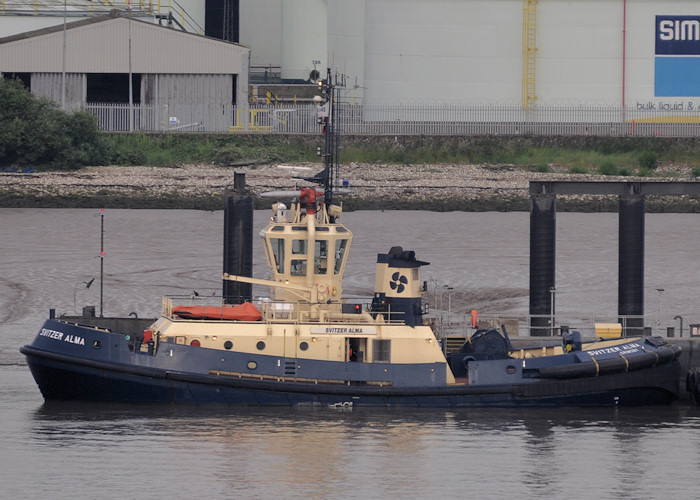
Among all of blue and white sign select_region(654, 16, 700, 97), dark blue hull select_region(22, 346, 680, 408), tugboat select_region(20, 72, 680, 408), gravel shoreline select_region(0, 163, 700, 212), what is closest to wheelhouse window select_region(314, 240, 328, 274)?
tugboat select_region(20, 72, 680, 408)

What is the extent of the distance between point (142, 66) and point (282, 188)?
25.4 feet

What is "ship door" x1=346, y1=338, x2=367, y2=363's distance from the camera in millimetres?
22703

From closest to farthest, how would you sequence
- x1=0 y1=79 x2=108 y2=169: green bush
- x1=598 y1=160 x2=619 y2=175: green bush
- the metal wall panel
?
1. x1=0 y1=79 x2=108 y2=169: green bush
2. x1=598 y1=160 x2=619 y2=175: green bush
3. the metal wall panel

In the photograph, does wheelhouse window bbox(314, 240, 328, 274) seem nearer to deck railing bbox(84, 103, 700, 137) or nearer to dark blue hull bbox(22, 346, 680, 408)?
dark blue hull bbox(22, 346, 680, 408)

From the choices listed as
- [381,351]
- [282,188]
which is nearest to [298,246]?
[381,351]

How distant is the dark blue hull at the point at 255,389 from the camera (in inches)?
873

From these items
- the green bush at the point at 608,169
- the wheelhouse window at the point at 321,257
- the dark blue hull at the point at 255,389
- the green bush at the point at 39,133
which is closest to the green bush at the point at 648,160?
the green bush at the point at 608,169

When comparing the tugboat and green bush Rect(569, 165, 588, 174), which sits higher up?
green bush Rect(569, 165, 588, 174)

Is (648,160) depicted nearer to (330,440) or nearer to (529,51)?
(529,51)

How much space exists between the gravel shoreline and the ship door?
17881mm

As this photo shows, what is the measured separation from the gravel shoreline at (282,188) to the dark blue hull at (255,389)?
18458 millimetres

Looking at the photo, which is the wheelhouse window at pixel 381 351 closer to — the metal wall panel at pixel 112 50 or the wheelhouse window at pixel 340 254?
the wheelhouse window at pixel 340 254

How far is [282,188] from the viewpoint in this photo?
43312 millimetres

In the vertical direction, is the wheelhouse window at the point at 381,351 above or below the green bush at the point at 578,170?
below
